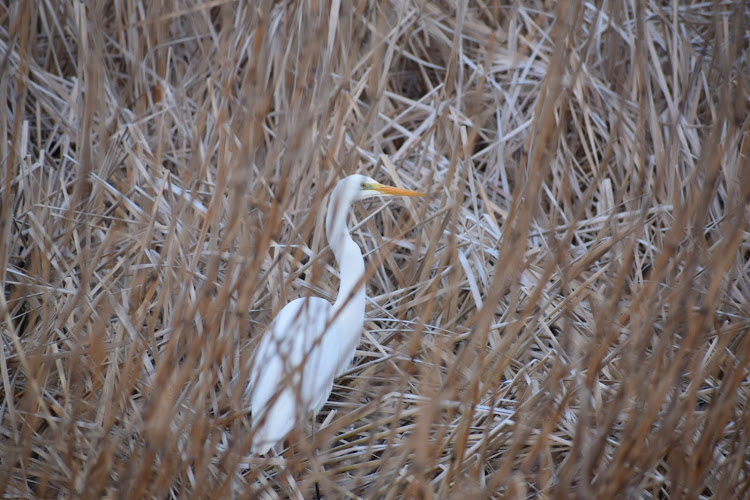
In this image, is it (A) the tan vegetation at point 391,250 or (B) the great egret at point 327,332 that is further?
(B) the great egret at point 327,332

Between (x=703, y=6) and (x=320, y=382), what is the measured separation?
1.91 metres

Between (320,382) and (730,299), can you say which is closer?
(320,382)

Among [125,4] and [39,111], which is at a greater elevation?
[125,4]

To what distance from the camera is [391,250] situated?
1.97 metres

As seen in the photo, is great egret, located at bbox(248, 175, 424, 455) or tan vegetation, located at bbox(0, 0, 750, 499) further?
great egret, located at bbox(248, 175, 424, 455)

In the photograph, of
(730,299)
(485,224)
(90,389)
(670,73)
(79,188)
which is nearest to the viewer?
(79,188)

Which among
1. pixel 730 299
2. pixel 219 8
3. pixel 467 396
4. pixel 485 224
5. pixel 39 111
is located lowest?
pixel 730 299

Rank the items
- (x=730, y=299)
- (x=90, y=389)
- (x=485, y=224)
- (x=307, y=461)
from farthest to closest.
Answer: (x=485, y=224), (x=730, y=299), (x=90, y=389), (x=307, y=461)

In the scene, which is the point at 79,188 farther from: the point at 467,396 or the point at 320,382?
the point at 320,382

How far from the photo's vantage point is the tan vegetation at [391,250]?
1051 mm

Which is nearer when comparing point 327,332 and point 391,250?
point 327,332

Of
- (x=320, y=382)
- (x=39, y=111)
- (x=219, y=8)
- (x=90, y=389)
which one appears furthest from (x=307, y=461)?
(x=219, y=8)

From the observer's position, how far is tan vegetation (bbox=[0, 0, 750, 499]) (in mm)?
1051

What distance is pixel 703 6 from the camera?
250 centimetres
